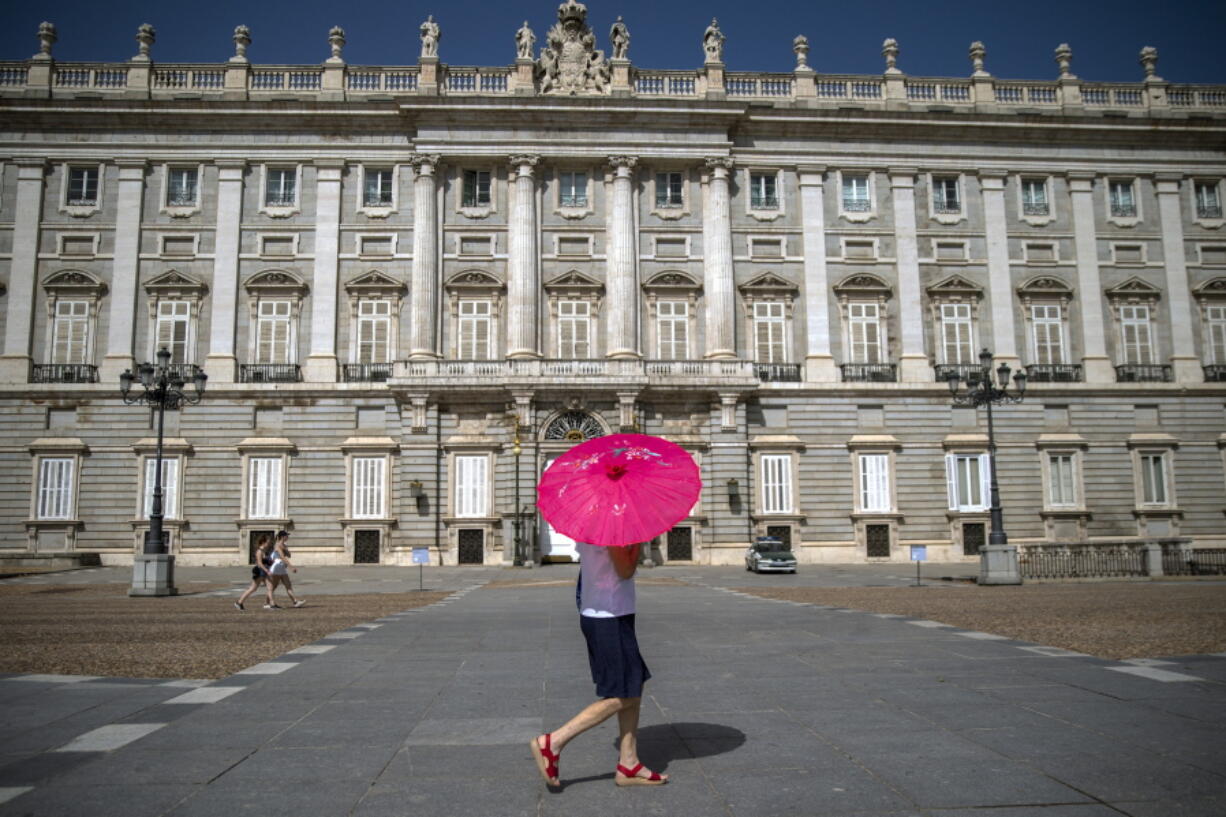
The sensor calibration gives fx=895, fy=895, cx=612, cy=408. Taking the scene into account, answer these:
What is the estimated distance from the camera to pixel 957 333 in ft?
125

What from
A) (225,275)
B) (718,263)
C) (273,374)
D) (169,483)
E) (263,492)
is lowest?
(263,492)

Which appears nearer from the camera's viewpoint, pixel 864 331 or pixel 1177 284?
pixel 864 331

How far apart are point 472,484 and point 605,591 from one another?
3037cm

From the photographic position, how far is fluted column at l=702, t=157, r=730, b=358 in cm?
3669

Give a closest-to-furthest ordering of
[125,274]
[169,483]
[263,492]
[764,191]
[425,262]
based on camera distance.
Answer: [169,483]
[263,492]
[125,274]
[425,262]
[764,191]

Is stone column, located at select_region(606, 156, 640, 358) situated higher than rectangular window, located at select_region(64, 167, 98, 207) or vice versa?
rectangular window, located at select_region(64, 167, 98, 207)

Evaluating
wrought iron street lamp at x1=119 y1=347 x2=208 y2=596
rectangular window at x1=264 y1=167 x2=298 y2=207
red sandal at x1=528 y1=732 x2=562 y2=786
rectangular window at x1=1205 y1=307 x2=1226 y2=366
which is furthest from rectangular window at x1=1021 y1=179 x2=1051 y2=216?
red sandal at x1=528 y1=732 x2=562 y2=786

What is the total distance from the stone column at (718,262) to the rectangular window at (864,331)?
507cm

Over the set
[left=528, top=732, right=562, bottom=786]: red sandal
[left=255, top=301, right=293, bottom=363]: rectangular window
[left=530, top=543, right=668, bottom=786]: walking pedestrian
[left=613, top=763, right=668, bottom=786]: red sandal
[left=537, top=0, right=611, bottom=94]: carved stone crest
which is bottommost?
[left=613, top=763, right=668, bottom=786]: red sandal

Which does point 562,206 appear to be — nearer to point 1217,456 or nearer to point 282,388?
point 282,388

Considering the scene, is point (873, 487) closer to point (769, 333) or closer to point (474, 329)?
point (769, 333)

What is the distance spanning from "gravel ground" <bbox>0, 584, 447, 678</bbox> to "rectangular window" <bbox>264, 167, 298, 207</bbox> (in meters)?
19.9

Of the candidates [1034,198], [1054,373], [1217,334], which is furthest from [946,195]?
[1217,334]

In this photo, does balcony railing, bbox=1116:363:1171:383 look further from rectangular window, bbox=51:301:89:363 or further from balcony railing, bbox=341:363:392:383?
rectangular window, bbox=51:301:89:363
